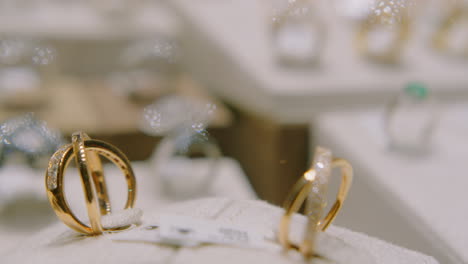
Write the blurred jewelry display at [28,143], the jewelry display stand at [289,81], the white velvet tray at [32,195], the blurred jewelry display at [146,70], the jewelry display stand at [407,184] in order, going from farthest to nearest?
1. the blurred jewelry display at [146,70]
2. the jewelry display stand at [289,81]
3. the white velvet tray at [32,195]
4. the blurred jewelry display at [28,143]
5. the jewelry display stand at [407,184]

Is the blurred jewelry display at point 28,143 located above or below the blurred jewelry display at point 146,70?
below

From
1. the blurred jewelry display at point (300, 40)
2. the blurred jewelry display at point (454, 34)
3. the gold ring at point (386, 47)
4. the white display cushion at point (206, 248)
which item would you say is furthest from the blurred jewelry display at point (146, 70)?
the white display cushion at point (206, 248)

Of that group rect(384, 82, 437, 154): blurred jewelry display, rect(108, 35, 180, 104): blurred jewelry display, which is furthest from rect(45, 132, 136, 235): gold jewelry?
rect(108, 35, 180, 104): blurred jewelry display

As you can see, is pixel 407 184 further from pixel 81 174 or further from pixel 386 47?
pixel 386 47

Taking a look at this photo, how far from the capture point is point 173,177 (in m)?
0.65

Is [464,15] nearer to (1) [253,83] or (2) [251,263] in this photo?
(1) [253,83]

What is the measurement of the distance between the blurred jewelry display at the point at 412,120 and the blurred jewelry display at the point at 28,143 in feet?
1.27

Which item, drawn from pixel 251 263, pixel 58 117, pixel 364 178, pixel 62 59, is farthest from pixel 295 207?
pixel 62 59

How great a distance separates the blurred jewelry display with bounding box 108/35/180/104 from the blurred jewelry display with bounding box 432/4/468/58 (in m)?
0.60

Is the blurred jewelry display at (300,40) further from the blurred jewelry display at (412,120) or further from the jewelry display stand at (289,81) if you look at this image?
the blurred jewelry display at (412,120)

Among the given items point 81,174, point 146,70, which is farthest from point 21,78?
point 81,174

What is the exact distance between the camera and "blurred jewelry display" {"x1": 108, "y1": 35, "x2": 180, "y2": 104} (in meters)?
1.07

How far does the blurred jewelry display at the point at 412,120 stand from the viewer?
551 mm

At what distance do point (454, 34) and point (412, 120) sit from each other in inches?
19.0
